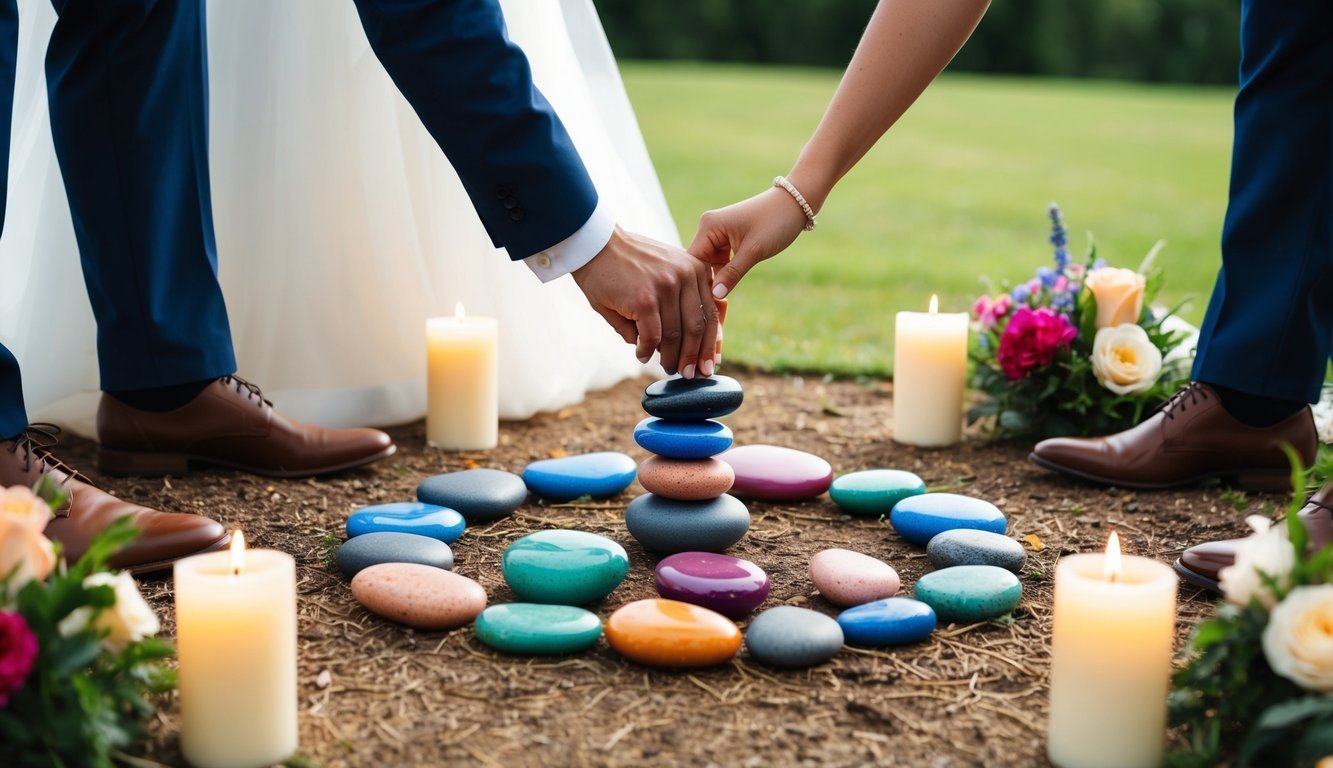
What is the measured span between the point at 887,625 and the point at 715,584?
0.29 meters

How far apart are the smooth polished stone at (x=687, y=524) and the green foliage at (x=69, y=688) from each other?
40.3 inches

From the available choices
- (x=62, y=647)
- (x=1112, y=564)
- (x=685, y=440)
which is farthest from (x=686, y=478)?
(x=62, y=647)

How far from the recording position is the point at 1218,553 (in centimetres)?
217

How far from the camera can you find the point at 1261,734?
4.74 ft

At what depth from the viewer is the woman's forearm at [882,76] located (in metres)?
2.45

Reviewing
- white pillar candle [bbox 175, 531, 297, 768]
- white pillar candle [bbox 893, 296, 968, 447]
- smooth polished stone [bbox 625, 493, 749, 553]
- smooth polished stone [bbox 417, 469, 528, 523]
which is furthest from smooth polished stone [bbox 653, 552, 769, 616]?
white pillar candle [bbox 893, 296, 968, 447]

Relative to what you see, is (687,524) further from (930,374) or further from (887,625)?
(930,374)

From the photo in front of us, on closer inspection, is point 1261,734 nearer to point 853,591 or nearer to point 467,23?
point 853,591

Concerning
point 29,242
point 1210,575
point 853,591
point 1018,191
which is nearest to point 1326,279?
point 1210,575

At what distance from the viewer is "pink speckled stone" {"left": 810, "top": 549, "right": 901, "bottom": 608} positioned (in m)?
2.08

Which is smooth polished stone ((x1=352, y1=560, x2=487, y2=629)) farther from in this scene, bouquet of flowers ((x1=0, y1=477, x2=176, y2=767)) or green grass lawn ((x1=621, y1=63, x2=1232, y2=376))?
green grass lawn ((x1=621, y1=63, x2=1232, y2=376))

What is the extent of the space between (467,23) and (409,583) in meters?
0.95

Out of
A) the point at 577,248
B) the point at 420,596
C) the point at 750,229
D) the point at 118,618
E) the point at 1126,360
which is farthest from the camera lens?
the point at 1126,360

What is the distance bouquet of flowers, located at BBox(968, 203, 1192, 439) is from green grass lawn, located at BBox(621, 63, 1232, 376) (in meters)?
0.28
